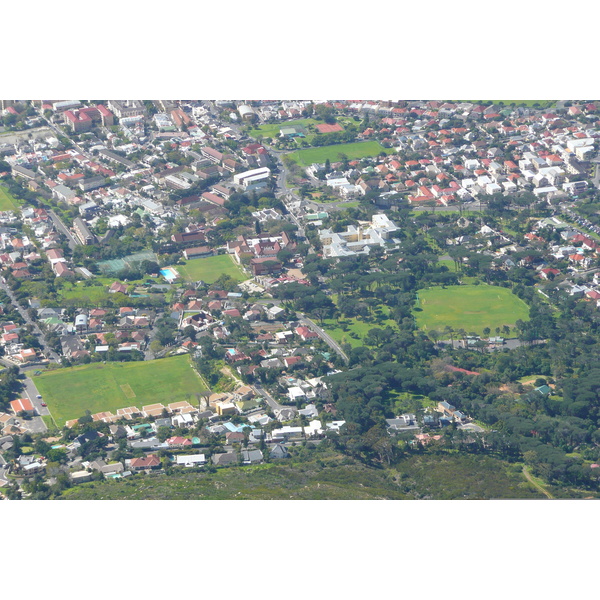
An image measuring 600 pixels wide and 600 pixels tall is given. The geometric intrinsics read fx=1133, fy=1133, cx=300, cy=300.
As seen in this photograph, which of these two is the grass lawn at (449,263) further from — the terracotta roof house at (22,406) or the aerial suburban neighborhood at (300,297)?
the terracotta roof house at (22,406)

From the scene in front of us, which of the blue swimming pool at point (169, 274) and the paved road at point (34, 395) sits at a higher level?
the blue swimming pool at point (169, 274)

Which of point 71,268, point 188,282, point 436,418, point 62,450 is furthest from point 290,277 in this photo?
point 62,450

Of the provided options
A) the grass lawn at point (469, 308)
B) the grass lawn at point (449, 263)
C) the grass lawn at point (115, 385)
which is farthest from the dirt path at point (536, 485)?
the grass lawn at point (449, 263)

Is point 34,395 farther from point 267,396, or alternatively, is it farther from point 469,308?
point 469,308

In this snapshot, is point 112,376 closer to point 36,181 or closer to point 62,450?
point 62,450

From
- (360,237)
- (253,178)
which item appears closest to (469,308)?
(360,237)

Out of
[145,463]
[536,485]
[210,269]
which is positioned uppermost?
[210,269]
